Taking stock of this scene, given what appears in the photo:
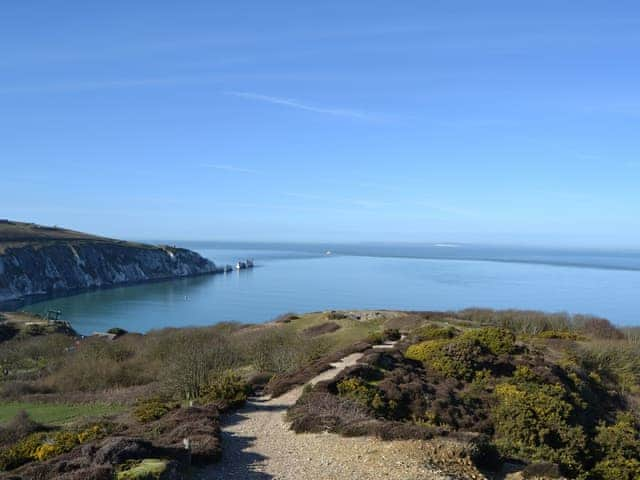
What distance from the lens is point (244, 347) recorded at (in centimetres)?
3328

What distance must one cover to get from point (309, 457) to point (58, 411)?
13.9 meters

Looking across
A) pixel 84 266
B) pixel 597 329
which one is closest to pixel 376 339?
pixel 597 329

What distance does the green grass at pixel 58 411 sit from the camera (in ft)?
66.6

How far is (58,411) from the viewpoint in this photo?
21.9m

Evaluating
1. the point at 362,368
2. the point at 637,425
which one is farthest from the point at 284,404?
the point at 637,425

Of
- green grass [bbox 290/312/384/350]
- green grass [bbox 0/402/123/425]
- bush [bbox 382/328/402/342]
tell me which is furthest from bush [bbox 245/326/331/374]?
green grass [bbox 0/402/123/425]

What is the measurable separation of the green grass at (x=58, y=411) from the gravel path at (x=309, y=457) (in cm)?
764

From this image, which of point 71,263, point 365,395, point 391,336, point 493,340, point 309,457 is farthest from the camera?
point 71,263

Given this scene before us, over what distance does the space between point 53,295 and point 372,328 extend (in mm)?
100157

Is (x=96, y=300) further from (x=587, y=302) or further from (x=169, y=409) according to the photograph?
(x=169, y=409)

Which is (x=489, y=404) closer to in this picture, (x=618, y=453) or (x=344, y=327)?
(x=618, y=453)

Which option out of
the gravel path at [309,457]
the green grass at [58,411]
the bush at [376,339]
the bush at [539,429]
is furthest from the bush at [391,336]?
the gravel path at [309,457]

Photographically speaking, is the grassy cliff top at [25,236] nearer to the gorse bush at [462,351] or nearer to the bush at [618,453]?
the gorse bush at [462,351]

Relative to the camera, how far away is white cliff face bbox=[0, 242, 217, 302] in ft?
391
